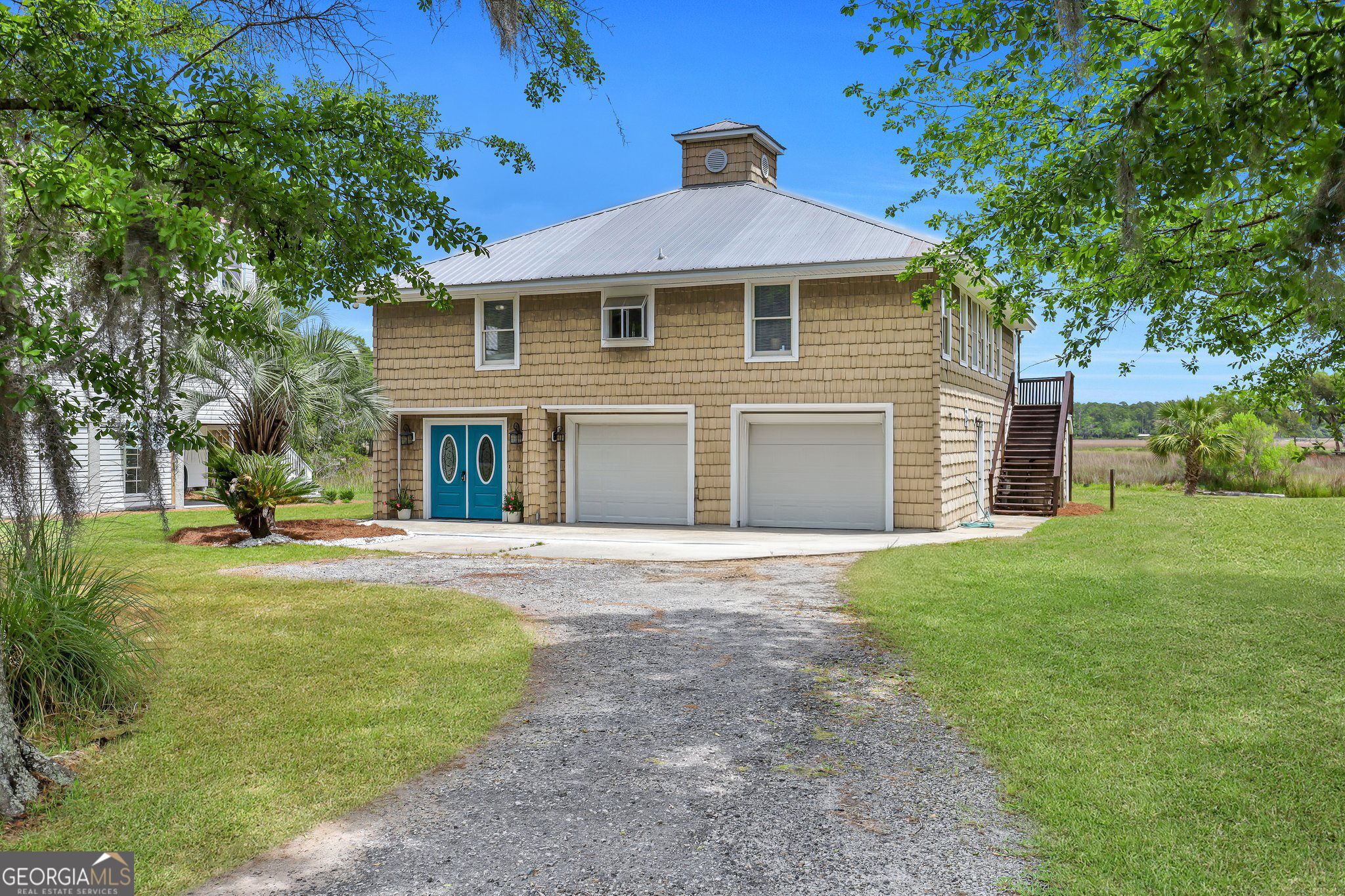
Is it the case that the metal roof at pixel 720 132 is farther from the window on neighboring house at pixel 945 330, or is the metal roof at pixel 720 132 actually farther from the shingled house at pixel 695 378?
the window on neighboring house at pixel 945 330

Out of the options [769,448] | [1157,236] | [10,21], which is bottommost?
[769,448]

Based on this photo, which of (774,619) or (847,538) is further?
(847,538)

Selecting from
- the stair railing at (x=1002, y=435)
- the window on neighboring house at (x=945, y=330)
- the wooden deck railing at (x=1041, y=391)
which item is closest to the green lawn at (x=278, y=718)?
the window on neighboring house at (x=945, y=330)

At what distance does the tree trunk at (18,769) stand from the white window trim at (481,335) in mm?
14216

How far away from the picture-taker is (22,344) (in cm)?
491

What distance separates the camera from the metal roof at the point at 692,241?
16.5 metres

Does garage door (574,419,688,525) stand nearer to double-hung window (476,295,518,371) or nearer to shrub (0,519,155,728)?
double-hung window (476,295,518,371)

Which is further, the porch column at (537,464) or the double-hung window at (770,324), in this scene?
the porch column at (537,464)

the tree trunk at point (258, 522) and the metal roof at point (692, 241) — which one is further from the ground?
the metal roof at point (692, 241)

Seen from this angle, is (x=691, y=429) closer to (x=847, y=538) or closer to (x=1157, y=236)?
(x=847, y=538)

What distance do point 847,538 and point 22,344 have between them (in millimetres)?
12380

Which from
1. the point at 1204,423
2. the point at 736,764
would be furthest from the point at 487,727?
the point at 1204,423

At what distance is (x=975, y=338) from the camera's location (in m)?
20.0

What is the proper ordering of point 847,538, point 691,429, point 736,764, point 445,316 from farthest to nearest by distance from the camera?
point 445,316
point 691,429
point 847,538
point 736,764
